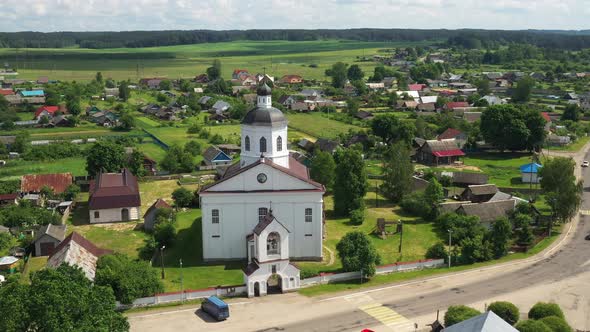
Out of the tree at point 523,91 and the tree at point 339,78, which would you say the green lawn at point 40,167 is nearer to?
the tree at point 339,78

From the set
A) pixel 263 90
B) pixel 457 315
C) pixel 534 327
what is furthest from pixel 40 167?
pixel 534 327

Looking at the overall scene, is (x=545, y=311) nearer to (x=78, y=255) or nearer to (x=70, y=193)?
(x=78, y=255)

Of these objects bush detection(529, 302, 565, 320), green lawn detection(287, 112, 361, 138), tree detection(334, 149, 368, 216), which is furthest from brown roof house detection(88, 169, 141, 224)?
green lawn detection(287, 112, 361, 138)

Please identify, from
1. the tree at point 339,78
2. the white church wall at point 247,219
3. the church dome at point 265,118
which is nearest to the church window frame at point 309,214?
the white church wall at point 247,219

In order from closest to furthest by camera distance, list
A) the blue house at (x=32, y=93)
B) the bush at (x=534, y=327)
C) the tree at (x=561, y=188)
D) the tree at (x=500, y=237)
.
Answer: the bush at (x=534, y=327), the tree at (x=500, y=237), the tree at (x=561, y=188), the blue house at (x=32, y=93)

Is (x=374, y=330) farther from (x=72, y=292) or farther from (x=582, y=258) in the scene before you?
(x=582, y=258)

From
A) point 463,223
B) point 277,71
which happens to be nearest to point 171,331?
point 463,223
